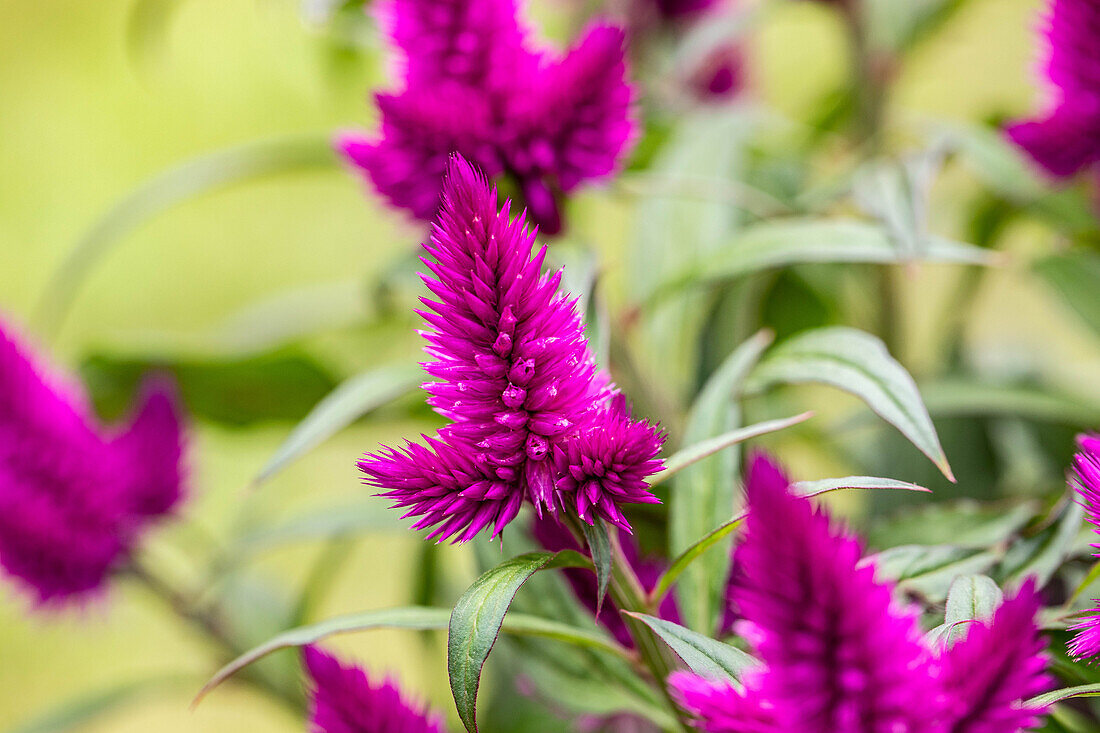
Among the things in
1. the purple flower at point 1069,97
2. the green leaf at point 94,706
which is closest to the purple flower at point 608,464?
the purple flower at point 1069,97

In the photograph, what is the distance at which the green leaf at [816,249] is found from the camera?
0.34m

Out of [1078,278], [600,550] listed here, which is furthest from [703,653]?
[1078,278]

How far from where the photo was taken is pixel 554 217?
0.36m

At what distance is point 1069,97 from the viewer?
34cm

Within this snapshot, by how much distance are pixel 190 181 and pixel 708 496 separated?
1.15ft

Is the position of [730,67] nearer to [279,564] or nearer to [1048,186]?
[1048,186]

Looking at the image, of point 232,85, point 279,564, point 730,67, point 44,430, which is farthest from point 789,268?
point 232,85

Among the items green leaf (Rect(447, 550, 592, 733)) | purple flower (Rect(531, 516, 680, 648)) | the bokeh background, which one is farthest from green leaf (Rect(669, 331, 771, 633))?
the bokeh background

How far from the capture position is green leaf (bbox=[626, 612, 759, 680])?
226 millimetres

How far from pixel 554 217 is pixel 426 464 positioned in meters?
0.17

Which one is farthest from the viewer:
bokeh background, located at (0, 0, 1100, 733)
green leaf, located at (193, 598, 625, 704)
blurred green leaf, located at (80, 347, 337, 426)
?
bokeh background, located at (0, 0, 1100, 733)

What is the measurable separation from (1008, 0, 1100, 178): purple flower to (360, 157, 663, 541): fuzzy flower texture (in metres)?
0.22

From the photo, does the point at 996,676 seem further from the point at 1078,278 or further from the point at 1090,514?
the point at 1078,278

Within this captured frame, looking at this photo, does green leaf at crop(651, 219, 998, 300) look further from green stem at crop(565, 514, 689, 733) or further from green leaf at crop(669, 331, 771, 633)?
green stem at crop(565, 514, 689, 733)
